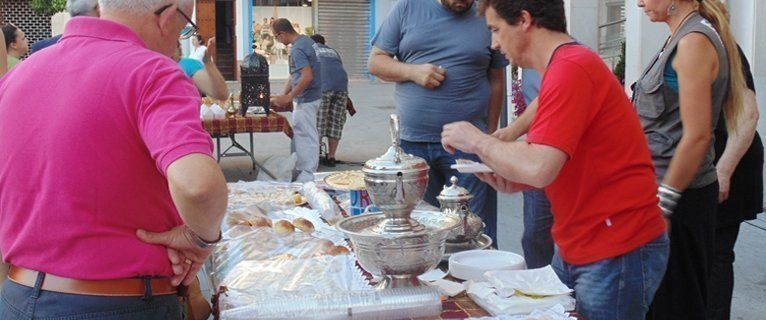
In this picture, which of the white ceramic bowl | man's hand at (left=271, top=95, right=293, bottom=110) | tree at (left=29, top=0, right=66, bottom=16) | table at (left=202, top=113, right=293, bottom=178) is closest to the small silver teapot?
the white ceramic bowl

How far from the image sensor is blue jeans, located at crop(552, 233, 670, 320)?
241 cm

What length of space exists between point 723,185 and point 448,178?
1270 millimetres

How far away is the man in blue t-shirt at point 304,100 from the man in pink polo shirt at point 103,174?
7.26 meters

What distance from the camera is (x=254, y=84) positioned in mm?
9023

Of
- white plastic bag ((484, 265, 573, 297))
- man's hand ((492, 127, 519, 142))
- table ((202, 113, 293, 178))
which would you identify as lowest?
table ((202, 113, 293, 178))

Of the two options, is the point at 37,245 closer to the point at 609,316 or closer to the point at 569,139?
the point at 569,139

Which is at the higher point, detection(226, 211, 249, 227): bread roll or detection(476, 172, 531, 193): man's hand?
detection(476, 172, 531, 193): man's hand

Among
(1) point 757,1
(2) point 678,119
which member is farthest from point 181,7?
(1) point 757,1

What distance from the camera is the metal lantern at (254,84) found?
29.7 ft

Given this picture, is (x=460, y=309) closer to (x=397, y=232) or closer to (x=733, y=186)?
(x=397, y=232)

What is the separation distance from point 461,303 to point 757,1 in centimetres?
680

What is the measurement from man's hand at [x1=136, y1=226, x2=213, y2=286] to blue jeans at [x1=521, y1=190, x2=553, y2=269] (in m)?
1.87

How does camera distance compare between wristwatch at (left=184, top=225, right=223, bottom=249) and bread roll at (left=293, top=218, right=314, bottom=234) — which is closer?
wristwatch at (left=184, top=225, right=223, bottom=249)

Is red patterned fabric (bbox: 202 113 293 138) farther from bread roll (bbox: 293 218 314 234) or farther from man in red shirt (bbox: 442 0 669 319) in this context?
man in red shirt (bbox: 442 0 669 319)
